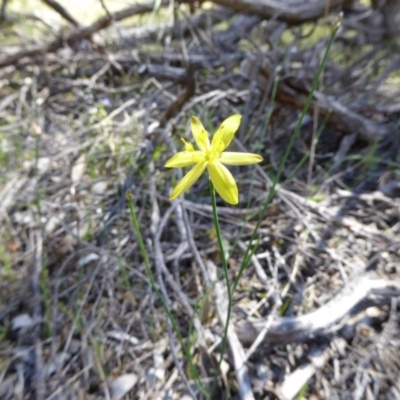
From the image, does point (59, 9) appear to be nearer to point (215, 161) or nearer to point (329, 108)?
point (329, 108)

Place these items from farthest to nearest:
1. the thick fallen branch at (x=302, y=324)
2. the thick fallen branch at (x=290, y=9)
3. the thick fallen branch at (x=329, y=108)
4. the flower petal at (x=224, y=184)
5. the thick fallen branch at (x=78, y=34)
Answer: the thick fallen branch at (x=78, y=34)
the thick fallen branch at (x=290, y=9)
the thick fallen branch at (x=329, y=108)
the thick fallen branch at (x=302, y=324)
the flower petal at (x=224, y=184)

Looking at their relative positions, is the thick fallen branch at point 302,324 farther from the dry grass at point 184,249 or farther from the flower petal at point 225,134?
the flower petal at point 225,134

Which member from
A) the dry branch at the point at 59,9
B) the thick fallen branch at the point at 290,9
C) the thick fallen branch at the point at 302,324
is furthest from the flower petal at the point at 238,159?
the dry branch at the point at 59,9

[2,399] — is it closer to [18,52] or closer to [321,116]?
[321,116]

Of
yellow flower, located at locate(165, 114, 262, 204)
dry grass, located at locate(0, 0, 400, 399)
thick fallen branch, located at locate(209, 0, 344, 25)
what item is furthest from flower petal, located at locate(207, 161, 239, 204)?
thick fallen branch, located at locate(209, 0, 344, 25)

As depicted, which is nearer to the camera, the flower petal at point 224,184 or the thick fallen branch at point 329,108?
the flower petal at point 224,184

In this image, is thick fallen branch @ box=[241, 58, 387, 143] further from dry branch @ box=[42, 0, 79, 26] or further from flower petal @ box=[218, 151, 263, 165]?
dry branch @ box=[42, 0, 79, 26]
